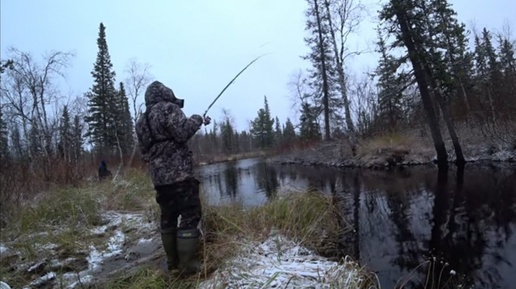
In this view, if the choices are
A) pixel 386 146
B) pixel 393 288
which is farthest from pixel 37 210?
pixel 386 146

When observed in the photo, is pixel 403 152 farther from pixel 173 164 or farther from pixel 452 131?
pixel 173 164

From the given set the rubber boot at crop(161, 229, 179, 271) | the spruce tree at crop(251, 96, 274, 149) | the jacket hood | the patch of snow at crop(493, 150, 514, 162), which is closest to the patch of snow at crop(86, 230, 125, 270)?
the rubber boot at crop(161, 229, 179, 271)

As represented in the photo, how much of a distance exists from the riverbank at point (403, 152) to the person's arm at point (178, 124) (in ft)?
45.5

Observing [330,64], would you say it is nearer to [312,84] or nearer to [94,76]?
[312,84]

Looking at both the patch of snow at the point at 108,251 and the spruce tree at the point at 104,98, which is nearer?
the patch of snow at the point at 108,251

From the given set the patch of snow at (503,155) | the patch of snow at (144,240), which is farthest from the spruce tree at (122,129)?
the patch of snow at (144,240)

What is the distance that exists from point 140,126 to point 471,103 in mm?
18926

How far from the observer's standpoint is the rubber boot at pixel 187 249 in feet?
11.8

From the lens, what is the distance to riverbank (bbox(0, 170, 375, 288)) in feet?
11.1

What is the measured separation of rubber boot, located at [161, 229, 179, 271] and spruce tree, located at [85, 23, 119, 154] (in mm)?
Answer: 32693

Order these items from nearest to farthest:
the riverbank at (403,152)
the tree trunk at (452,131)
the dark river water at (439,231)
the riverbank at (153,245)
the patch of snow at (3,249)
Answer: the riverbank at (153,245), the dark river water at (439,231), the patch of snow at (3,249), the tree trunk at (452,131), the riverbank at (403,152)

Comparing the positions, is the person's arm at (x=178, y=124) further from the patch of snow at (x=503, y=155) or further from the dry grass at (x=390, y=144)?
the dry grass at (x=390, y=144)

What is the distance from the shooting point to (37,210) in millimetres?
6535

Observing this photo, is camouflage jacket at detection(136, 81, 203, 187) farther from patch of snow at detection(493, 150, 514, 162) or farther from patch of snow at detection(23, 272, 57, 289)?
patch of snow at detection(493, 150, 514, 162)
